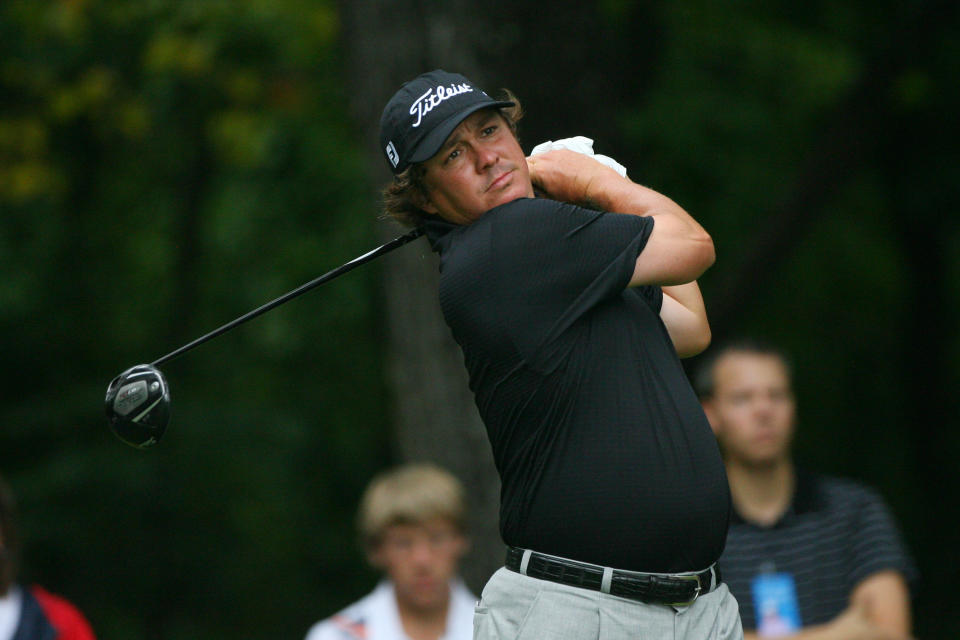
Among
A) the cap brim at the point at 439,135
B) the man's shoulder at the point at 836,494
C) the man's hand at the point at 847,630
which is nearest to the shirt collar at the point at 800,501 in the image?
the man's shoulder at the point at 836,494

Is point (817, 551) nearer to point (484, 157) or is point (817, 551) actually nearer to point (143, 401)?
point (484, 157)

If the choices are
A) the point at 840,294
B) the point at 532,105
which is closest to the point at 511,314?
the point at 532,105

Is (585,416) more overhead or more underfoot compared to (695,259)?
more underfoot

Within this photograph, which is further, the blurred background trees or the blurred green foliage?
the blurred green foliage

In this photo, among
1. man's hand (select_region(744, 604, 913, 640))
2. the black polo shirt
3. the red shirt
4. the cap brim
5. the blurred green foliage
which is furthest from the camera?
the blurred green foliage

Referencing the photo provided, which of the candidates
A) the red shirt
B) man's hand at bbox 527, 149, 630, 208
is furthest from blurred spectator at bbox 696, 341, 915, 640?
the red shirt

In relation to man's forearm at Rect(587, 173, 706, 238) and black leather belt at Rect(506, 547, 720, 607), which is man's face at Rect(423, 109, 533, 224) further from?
black leather belt at Rect(506, 547, 720, 607)

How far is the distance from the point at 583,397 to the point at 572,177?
55 centimetres

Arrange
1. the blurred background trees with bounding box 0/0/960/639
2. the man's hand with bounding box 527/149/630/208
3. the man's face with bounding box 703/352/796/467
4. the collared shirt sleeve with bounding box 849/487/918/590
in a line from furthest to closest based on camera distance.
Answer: the blurred background trees with bounding box 0/0/960/639, the man's face with bounding box 703/352/796/467, the collared shirt sleeve with bounding box 849/487/918/590, the man's hand with bounding box 527/149/630/208

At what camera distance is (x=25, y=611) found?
4559 millimetres

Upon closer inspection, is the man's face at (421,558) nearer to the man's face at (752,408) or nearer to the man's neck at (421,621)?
the man's neck at (421,621)

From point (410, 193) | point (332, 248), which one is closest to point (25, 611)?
point (410, 193)

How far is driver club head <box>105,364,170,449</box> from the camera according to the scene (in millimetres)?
3248

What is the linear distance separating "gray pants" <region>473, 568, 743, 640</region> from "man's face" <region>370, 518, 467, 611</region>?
1.49 metres
